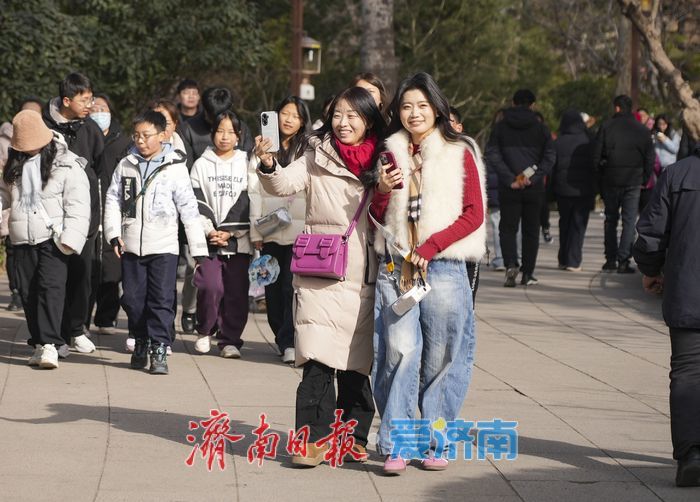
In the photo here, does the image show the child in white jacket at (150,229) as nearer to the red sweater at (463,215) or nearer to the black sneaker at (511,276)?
the red sweater at (463,215)

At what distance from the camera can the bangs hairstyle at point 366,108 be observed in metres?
6.09

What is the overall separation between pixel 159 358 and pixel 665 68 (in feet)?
27.0

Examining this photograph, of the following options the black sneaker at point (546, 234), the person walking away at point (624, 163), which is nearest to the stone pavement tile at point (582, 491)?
the person walking away at point (624, 163)

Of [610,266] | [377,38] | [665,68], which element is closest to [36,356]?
[665,68]

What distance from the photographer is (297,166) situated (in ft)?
20.3

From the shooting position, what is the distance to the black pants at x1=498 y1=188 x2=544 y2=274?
46.1 ft

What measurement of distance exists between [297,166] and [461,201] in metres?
0.81

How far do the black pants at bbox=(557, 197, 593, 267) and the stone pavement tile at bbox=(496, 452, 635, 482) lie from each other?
9481 mm

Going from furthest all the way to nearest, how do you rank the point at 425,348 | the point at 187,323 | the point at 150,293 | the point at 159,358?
1. the point at 187,323
2. the point at 150,293
3. the point at 159,358
4. the point at 425,348

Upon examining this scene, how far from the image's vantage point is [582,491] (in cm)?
572

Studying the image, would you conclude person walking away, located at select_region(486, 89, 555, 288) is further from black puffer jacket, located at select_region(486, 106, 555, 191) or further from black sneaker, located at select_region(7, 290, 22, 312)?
black sneaker, located at select_region(7, 290, 22, 312)

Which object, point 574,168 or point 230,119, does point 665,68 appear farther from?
point 230,119

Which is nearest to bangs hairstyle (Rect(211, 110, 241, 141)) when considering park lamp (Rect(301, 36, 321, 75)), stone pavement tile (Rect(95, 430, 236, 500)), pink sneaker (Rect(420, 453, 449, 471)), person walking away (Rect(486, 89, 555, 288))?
stone pavement tile (Rect(95, 430, 236, 500))

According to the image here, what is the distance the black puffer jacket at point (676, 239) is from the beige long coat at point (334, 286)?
1.25 m
